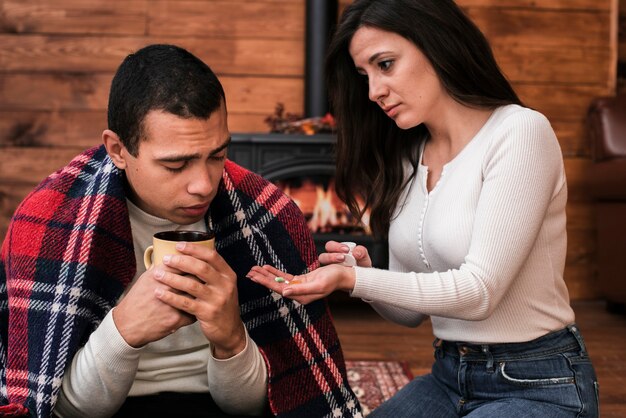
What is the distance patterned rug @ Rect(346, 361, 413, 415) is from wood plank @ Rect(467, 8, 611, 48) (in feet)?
6.00

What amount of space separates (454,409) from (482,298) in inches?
11.4

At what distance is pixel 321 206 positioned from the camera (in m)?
3.31

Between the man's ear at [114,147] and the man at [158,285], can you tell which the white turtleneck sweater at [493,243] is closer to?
the man at [158,285]

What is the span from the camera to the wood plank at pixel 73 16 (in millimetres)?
3439

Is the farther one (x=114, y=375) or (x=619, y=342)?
(x=619, y=342)

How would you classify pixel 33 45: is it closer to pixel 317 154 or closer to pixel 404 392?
pixel 317 154

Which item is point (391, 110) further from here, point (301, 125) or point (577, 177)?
point (577, 177)

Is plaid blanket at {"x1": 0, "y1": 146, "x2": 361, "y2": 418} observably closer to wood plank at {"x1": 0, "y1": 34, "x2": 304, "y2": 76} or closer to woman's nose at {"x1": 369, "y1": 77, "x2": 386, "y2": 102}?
woman's nose at {"x1": 369, "y1": 77, "x2": 386, "y2": 102}

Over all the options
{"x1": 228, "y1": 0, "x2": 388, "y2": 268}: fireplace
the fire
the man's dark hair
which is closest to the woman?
the man's dark hair

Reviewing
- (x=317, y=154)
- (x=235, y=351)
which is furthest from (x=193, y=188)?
(x=317, y=154)

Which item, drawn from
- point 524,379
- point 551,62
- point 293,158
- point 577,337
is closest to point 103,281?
point 524,379

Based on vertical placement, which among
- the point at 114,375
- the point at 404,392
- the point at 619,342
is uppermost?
the point at 114,375

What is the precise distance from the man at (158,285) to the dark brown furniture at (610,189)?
2.18 m

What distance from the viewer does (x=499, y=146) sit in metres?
1.34
